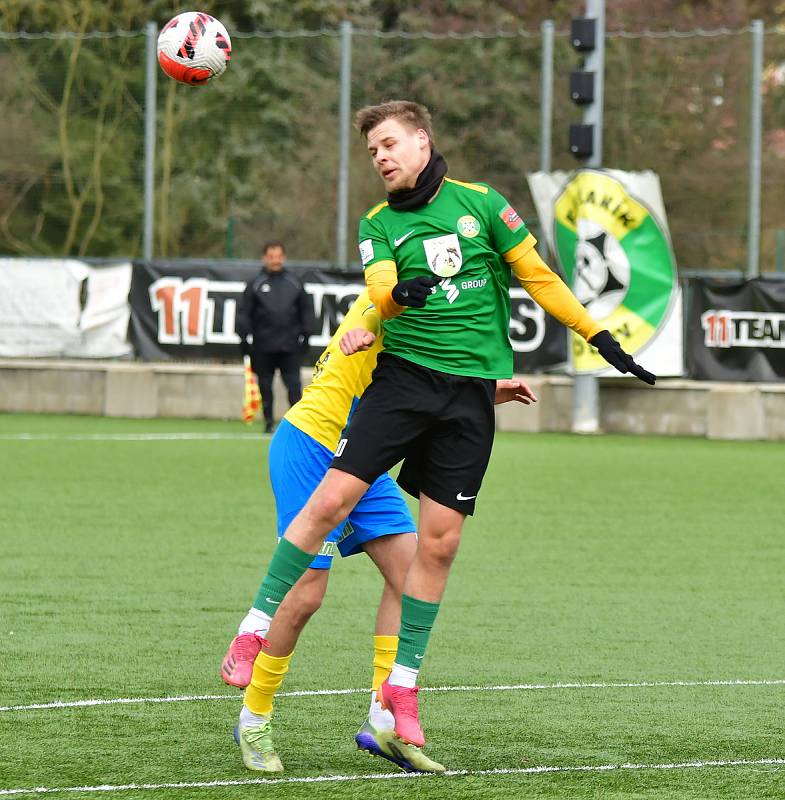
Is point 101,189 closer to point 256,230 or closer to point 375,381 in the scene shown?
point 256,230

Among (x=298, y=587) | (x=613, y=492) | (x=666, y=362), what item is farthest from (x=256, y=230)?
(x=298, y=587)

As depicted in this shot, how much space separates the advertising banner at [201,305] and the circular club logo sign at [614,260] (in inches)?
43.5

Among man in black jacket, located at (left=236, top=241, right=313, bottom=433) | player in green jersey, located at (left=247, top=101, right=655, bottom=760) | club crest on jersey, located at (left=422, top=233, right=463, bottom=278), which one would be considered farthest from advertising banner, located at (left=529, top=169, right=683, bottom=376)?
club crest on jersey, located at (left=422, top=233, right=463, bottom=278)

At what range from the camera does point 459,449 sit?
18.1 ft

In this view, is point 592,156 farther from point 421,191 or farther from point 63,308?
point 421,191

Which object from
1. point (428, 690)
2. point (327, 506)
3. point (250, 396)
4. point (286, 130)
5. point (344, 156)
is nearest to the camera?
point (327, 506)

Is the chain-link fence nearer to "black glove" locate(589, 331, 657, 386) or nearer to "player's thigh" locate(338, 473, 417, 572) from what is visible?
"player's thigh" locate(338, 473, 417, 572)

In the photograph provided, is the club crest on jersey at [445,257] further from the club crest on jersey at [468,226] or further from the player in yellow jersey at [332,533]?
the player in yellow jersey at [332,533]

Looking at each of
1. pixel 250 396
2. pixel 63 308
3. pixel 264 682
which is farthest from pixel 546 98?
pixel 264 682

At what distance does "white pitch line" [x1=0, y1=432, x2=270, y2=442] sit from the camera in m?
18.1

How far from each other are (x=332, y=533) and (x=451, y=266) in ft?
3.13

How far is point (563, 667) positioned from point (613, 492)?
6.95 metres

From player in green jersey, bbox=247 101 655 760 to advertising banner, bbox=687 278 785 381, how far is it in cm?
1391

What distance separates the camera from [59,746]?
574cm
